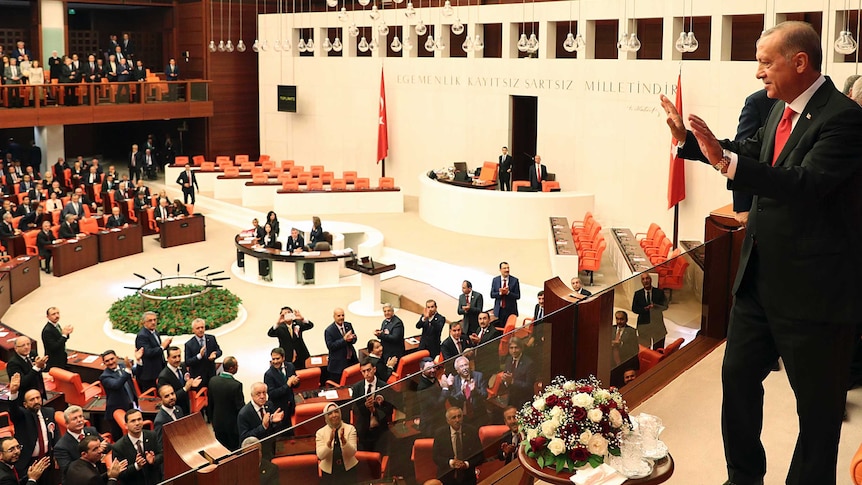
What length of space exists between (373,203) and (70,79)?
29.9ft

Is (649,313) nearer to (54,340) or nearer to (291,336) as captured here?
(291,336)

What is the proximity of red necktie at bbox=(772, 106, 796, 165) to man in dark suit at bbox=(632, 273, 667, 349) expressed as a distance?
106 inches

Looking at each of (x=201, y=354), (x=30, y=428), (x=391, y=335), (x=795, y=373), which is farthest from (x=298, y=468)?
(x=391, y=335)

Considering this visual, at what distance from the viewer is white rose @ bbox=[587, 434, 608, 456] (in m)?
3.34

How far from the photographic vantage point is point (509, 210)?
18.3m

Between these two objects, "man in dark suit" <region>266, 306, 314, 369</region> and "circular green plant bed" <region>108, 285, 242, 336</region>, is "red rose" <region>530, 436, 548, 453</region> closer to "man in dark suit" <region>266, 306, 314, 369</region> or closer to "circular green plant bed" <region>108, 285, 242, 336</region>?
"man in dark suit" <region>266, 306, 314, 369</region>

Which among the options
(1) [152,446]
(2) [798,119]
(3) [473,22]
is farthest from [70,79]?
(2) [798,119]

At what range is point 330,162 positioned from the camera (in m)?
25.6

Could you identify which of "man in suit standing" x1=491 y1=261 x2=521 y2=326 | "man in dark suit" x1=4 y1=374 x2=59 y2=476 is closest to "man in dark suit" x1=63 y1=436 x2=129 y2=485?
"man in dark suit" x1=4 y1=374 x2=59 y2=476

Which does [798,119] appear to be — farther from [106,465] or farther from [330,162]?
[330,162]

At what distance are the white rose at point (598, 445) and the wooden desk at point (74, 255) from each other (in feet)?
48.5

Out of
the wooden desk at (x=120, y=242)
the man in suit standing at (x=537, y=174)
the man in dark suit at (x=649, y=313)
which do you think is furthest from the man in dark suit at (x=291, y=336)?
the man in suit standing at (x=537, y=174)

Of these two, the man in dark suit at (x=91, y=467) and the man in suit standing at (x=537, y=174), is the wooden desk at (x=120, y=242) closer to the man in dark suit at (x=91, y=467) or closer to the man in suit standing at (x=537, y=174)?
the man in suit standing at (x=537, y=174)

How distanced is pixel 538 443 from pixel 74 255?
1490 centimetres
